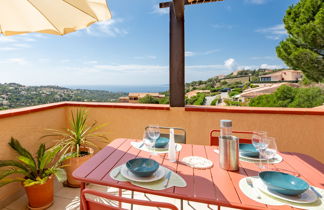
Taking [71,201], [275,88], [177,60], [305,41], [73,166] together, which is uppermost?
[305,41]

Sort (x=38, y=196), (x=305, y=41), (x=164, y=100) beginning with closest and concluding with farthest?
(x=38, y=196), (x=164, y=100), (x=305, y=41)

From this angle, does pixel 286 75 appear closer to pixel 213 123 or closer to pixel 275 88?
pixel 275 88

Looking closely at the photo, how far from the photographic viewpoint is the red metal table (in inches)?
35.4

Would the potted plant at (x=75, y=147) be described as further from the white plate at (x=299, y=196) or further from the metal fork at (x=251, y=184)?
the white plate at (x=299, y=196)

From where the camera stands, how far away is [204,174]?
113 centimetres

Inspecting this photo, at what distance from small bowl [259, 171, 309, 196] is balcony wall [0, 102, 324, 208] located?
59.7 inches

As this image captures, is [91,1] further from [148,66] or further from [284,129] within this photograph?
[148,66]

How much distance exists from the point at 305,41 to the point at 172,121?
566cm

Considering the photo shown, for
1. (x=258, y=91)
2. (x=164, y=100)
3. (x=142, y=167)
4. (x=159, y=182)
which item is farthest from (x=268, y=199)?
(x=258, y=91)

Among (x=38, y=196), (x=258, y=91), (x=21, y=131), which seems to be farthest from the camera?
(x=258, y=91)

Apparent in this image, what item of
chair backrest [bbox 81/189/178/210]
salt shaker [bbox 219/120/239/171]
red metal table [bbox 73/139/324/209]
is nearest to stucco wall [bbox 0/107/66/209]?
red metal table [bbox 73/139/324/209]

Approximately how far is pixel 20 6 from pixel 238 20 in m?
20.1

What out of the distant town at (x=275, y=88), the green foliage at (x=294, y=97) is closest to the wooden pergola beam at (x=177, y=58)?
the distant town at (x=275, y=88)

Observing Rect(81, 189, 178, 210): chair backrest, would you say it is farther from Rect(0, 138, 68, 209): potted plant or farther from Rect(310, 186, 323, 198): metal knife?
Rect(0, 138, 68, 209): potted plant
